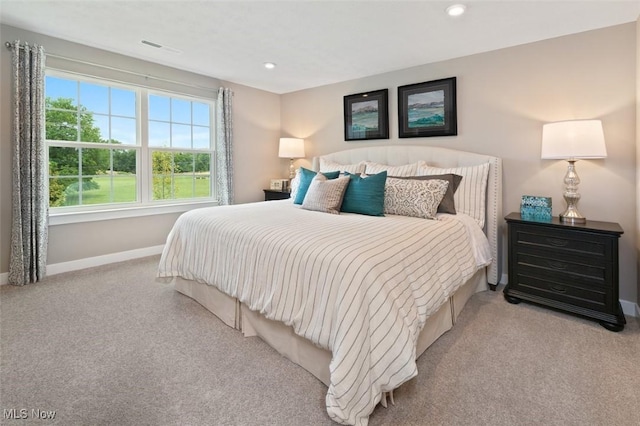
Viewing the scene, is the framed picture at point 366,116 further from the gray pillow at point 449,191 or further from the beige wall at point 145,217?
the beige wall at point 145,217

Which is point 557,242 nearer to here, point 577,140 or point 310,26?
point 577,140

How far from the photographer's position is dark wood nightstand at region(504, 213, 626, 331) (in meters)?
2.21

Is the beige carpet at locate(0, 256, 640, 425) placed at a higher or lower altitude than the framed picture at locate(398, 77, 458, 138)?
lower

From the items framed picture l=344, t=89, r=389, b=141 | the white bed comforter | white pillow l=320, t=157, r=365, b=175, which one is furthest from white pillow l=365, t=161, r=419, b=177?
the white bed comforter

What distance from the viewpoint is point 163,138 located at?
4.04 metres

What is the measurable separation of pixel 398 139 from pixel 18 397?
380 cm

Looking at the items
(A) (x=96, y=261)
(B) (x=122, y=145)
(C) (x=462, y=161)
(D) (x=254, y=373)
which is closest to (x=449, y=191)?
(C) (x=462, y=161)

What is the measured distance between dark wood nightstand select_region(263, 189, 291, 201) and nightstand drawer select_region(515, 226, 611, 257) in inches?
116

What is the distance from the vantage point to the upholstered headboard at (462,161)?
2.96m

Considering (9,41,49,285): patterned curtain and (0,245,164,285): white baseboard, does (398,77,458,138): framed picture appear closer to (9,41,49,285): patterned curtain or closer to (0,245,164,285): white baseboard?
(0,245,164,285): white baseboard

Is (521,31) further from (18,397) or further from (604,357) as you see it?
(18,397)

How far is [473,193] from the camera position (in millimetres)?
2898

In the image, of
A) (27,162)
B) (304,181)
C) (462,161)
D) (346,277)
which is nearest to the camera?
(346,277)

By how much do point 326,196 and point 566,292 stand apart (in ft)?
6.58
